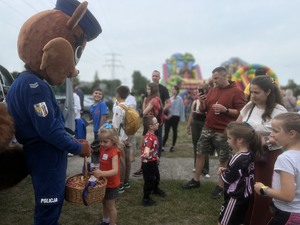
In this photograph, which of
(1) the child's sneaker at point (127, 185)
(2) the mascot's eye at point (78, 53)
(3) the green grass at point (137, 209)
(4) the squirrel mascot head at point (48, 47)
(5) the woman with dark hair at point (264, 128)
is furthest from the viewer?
(1) the child's sneaker at point (127, 185)

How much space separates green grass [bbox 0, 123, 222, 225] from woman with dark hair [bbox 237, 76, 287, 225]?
718mm

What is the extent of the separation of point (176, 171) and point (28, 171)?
4001mm

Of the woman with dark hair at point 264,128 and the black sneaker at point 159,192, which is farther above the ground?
the woman with dark hair at point 264,128

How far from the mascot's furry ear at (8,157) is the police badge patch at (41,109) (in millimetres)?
208

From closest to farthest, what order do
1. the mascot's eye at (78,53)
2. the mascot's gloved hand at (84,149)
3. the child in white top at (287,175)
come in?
the child in white top at (287,175)
the mascot's gloved hand at (84,149)
the mascot's eye at (78,53)

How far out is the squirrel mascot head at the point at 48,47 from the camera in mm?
2465

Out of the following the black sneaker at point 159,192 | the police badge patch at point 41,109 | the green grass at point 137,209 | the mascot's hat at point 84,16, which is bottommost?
the green grass at point 137,209

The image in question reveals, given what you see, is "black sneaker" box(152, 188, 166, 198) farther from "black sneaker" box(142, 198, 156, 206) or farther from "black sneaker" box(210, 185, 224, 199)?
"black sneaker" box(210, 185, 224, 199)

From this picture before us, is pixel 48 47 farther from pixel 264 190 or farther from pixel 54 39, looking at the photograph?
pixel 264 190

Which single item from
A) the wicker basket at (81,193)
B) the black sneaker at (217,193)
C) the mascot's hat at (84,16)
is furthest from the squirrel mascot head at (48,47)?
the black sneaker at (217,193)

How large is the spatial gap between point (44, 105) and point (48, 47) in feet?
1.55

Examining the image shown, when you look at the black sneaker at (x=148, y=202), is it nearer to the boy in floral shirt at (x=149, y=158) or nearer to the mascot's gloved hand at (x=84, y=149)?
the boy in floral shirt at (x=149, y=158)

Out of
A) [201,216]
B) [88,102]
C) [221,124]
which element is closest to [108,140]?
[201,216]

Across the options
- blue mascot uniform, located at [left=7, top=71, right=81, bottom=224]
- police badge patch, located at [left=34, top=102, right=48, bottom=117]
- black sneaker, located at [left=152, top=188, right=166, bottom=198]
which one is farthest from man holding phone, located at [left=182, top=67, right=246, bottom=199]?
police badge patch, located at [left=34, top=102, right=48, bottom=117]
